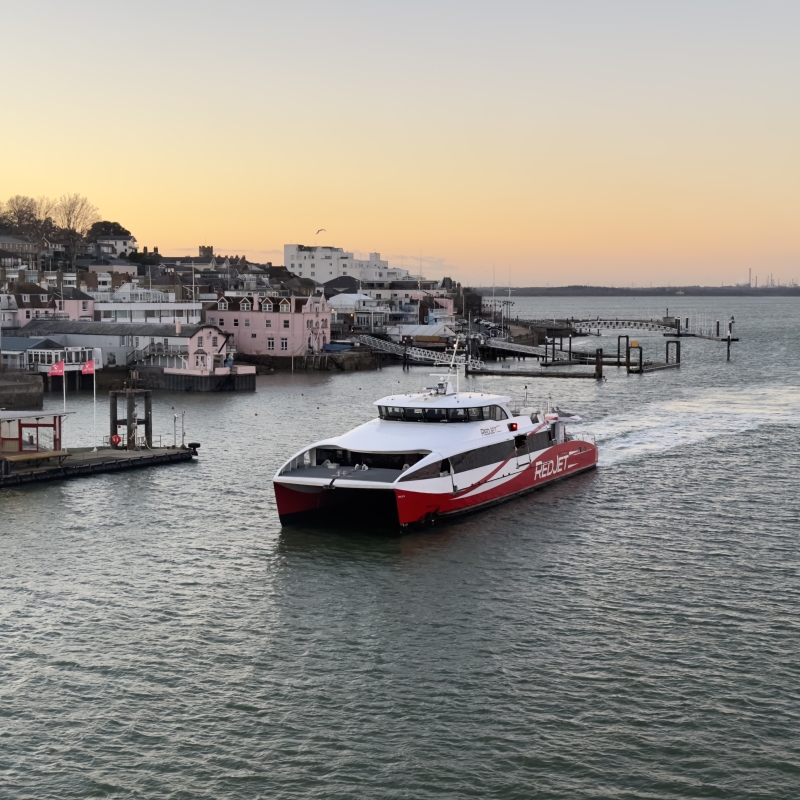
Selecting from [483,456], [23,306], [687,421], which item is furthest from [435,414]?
[23,306]

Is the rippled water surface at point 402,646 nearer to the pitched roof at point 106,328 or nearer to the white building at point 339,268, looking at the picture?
the pitched roof at point 106,328

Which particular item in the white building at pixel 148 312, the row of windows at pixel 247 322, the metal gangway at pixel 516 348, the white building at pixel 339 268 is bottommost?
the metal gangway at pixel 516 348

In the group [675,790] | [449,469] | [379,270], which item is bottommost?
[675,790]

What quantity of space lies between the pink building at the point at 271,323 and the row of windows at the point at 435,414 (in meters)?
66.7

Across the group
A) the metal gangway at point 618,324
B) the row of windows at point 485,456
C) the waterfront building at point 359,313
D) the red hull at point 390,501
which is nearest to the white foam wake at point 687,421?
the row of windows at point 485,456

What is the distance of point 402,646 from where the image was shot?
899 inches

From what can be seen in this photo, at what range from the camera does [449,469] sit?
3388 centimetres

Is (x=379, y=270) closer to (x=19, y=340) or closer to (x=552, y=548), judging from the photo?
(x=19, y=340)

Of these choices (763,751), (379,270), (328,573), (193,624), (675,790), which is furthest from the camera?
(379,270)

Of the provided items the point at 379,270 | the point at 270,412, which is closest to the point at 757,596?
the point at 270,412

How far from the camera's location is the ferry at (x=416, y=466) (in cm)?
3241

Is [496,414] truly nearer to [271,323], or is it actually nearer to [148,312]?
[148,312]

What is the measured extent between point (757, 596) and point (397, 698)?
11.2 metres

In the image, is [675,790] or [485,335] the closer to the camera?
[675,790]
